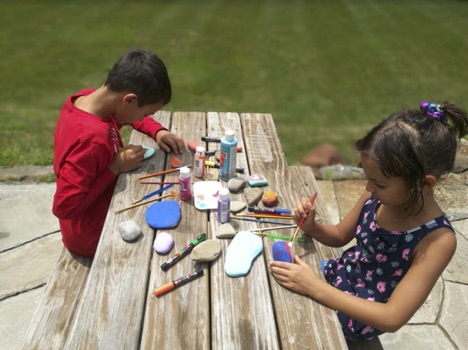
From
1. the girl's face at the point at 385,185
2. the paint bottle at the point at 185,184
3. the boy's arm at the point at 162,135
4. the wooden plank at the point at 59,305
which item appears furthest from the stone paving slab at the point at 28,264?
the girl's face at the point at 385,185

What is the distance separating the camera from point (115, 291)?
5.05ft

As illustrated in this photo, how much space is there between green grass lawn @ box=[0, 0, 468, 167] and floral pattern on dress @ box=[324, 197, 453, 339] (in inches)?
117

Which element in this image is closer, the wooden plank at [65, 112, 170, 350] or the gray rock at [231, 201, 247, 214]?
the wooden plank at [65, 112, 170, 350]

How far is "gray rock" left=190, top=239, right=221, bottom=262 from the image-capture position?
5.37 ft

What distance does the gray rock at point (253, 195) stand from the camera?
203 centimetres

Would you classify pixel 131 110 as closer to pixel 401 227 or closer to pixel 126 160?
pixel 126 160

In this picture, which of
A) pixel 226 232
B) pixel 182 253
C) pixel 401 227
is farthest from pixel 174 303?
pixel 401 227

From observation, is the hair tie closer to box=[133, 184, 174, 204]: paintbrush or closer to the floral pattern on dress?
the floral pattern on dress

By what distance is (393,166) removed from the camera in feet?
4.98

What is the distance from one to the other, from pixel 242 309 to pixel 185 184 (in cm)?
72

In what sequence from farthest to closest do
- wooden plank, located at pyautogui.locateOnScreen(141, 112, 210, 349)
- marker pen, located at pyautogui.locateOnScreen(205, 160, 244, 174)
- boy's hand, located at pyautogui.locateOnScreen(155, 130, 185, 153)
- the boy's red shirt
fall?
1. boy's hand, located at pyautogui.locateOnScreen(155, 130, 185, 153)
2. marker pen, located at pyautogui.locateOnScreen(205, 160, 244, 174)
3. the boy's red shirt
4. wooden plank, located at pyautogui.locateOnScreen(141, 112, 210, 349)

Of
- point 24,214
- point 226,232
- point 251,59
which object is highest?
point 226,232

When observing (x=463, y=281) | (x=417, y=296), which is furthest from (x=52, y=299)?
(x=463, y=281)

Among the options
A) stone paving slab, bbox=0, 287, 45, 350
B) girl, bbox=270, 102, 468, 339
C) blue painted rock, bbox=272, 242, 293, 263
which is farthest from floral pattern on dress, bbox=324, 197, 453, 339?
stone paving slab, bbox=0, 287, 45, 350
